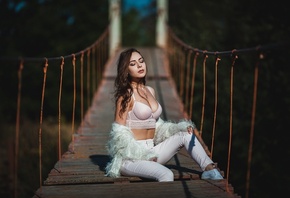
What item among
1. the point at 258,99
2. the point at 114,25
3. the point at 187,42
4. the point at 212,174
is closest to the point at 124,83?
the point at 212,174

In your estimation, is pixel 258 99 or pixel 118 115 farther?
pixel 258 99

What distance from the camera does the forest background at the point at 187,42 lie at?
6.99 metres

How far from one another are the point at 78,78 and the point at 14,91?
1746mm

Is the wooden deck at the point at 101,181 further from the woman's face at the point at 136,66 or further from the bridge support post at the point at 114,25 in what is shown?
the bridge support post at the point at 114,25

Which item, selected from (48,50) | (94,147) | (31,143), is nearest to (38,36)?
(48,50)

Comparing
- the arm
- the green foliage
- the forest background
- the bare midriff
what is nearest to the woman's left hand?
the bare midriff

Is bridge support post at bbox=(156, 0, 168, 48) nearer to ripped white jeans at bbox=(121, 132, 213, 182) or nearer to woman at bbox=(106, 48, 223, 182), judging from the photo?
woman at bbox=(106, 48, 223, 182)

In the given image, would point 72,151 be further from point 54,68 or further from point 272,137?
point 54,68

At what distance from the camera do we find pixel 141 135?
3.02m

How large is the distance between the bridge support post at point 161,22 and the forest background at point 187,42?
1.20 ft

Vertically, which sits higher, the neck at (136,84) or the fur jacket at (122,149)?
the neck at (136,84)

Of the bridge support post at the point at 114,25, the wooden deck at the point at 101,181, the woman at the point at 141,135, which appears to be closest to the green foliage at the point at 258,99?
the bridge support post at the point at 114,25

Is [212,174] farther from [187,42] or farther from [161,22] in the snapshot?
[161,22]

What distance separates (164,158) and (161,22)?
30.6 ft
